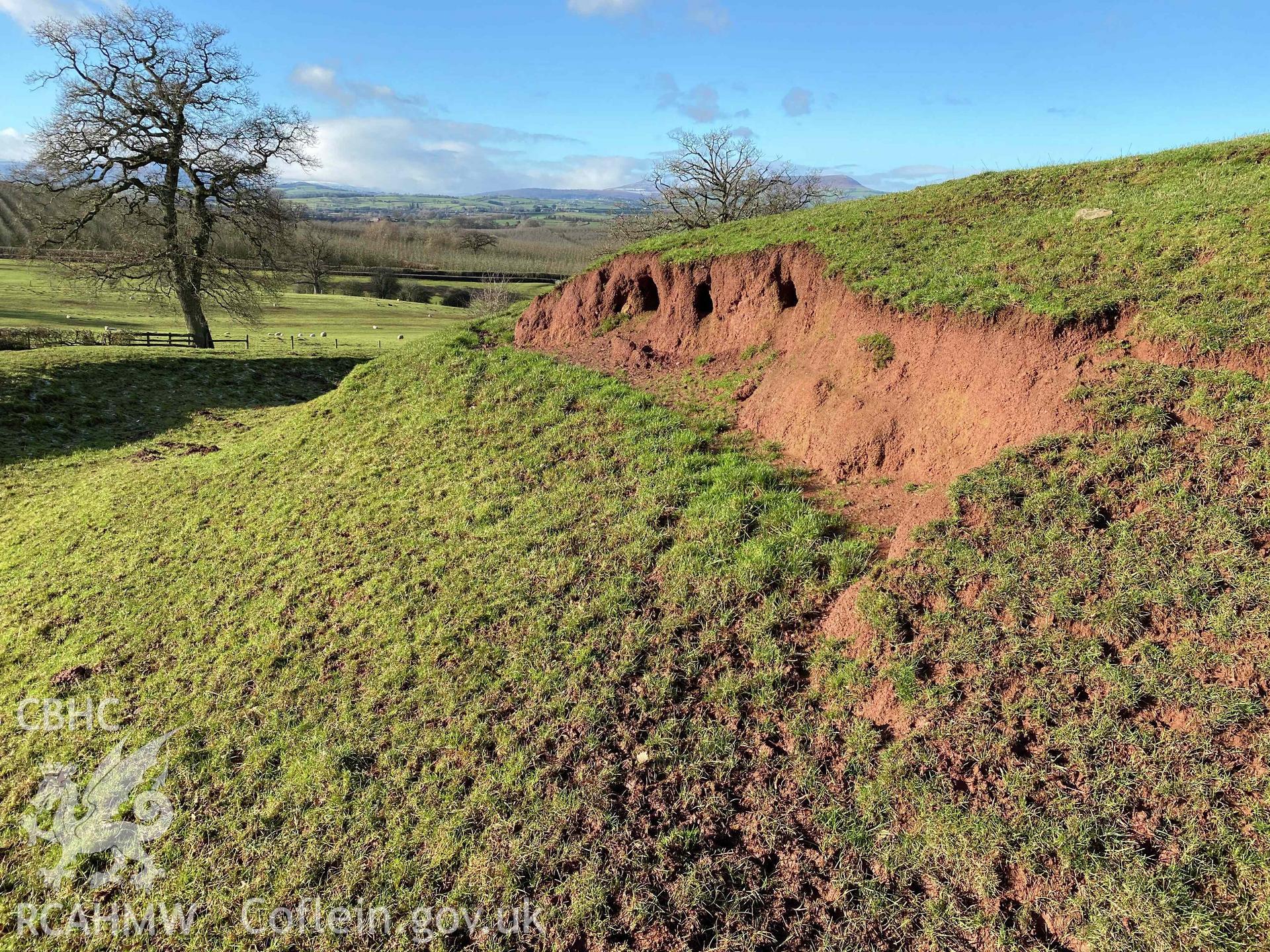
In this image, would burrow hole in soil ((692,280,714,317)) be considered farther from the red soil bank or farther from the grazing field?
the grazing field

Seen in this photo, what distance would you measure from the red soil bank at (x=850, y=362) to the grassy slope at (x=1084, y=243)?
37cm

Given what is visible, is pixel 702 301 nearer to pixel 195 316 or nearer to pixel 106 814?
pixel 106 814

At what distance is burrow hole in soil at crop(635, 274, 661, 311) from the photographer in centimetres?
1340

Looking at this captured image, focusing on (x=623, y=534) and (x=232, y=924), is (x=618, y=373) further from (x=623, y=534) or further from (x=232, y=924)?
(x=232, y=924)

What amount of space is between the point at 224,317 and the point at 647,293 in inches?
2072

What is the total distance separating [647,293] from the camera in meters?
13.5

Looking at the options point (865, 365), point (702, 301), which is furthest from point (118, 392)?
point (865, 365)

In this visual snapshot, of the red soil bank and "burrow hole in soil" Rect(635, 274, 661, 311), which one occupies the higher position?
"burrow hole in soil" Rect(635, 274, 661, 311)

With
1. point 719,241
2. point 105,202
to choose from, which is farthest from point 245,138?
point 719,241

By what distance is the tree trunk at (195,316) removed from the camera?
2641 centimetres

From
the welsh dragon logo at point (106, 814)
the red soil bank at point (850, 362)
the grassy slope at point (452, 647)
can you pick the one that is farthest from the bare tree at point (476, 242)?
the welsh dragon logo at point (106, 814)

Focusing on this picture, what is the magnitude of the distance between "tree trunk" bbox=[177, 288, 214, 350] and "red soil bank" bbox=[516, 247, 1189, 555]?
71.6ft

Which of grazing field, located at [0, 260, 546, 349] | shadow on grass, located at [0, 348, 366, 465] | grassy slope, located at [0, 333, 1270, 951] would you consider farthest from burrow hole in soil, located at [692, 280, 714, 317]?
grazing field, located at [0, 260, 546, 349]

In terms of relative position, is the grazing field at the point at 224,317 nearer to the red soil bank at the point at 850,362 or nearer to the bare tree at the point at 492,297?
the bare tree at the point at 492,297
